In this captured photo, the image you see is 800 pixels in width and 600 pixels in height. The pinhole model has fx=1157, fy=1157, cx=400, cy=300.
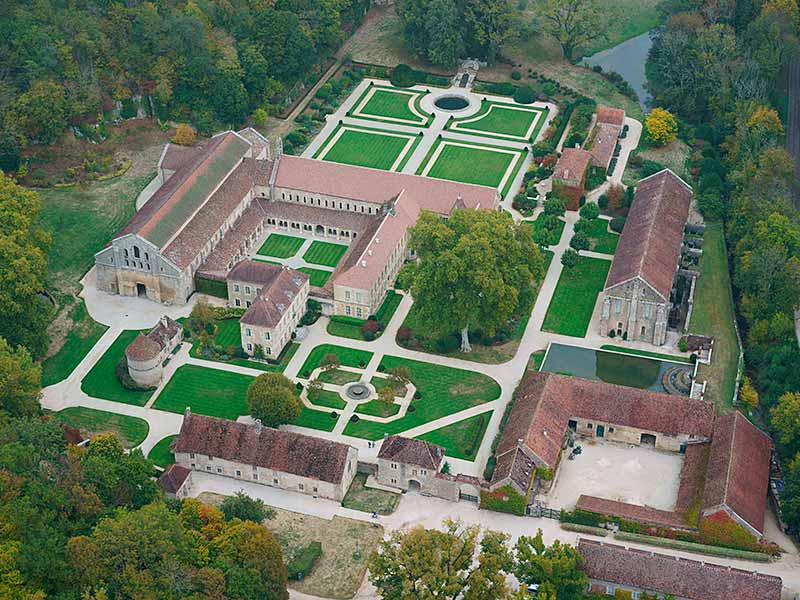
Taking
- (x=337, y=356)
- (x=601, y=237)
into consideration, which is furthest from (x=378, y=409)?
(x=601, y=237)

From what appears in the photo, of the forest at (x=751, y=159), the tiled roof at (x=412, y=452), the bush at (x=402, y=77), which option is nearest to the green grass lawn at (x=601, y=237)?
the forest at (x=751, y=159)

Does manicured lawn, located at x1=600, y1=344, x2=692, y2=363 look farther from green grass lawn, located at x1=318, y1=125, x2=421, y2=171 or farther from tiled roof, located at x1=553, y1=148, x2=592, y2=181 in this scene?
green grass lawn, located at x1=318, y1=125, x2=421, y2=171

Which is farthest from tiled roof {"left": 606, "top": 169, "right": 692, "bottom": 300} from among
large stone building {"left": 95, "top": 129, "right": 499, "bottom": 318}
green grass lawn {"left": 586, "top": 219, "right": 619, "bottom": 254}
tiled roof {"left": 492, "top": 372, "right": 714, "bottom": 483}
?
large stone building {"left": 95, "top": 129, "right": 499, "bottom": 318}

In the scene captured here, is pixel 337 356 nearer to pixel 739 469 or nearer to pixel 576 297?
pixel 576 297

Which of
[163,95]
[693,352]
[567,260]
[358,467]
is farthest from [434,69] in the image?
[358,467]

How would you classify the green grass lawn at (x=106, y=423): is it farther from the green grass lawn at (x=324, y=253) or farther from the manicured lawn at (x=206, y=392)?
the green grass lawn at (x=324, y=253)

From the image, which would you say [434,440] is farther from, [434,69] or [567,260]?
[434,69]
